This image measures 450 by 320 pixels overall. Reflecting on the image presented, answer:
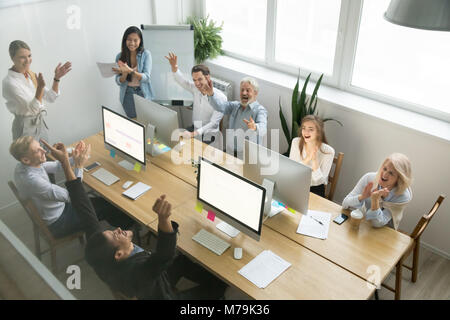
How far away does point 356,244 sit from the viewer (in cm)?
260

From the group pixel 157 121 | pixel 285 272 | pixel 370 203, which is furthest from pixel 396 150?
pixel 157 121

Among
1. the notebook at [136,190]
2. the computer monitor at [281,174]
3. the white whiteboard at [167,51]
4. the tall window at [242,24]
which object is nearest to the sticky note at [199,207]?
the computer monitor at [281,174]

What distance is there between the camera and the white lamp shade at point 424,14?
57.4 inches

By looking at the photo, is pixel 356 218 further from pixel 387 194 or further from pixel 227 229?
pixel 227 229

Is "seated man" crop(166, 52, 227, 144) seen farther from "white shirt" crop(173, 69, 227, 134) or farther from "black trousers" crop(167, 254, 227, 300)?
"black trousers" crop(167, 254, 227, 300)

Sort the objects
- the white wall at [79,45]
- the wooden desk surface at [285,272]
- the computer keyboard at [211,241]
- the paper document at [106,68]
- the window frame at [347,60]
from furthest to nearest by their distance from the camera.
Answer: the paper document at [106,68], the window frame at [347,60], the white wall at [79,45], the computer keyboard at [211,241], the wooden desk surface at [285,272]

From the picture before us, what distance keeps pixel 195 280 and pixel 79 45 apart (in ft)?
9.49

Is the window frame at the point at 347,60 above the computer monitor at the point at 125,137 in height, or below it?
above

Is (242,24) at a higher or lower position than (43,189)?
higher

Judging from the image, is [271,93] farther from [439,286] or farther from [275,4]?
[439,286]

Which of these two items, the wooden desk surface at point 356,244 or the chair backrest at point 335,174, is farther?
the chair backrest at point 335,174

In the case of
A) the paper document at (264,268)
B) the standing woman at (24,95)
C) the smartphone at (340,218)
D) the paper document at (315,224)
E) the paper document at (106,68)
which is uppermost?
the standing woman at (24,95)

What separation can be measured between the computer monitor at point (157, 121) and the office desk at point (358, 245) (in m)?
1.13

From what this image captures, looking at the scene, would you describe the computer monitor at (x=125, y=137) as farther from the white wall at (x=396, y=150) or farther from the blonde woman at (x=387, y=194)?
the white wall at (x=396, y=150)
